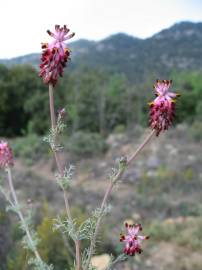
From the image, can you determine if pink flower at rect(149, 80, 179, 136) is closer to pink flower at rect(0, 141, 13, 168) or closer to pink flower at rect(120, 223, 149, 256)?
pink flower at rect(120, 223, 149, 256)

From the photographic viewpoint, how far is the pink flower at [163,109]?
→ 1441 mm

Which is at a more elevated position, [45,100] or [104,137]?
[45,100]

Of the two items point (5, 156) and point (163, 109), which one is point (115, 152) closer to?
point (5, 156)

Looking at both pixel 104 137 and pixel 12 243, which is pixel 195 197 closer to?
pixel 12 243

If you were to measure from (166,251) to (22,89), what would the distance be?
62.9 feet

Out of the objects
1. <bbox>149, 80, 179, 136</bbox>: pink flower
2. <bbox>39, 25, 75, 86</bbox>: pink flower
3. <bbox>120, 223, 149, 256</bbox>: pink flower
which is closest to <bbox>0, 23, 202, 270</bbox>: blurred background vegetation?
<bbox>120, 223, 149, 256</bbox>: pink flower

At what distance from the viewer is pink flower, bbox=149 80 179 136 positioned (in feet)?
4.73

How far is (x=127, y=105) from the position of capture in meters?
25.2

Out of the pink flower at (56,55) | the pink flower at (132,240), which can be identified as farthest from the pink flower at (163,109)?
the pink flower at (132,240)

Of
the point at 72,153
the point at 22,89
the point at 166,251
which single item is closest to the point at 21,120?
the point at 22,89

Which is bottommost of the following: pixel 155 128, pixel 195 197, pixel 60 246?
pixel 195 197

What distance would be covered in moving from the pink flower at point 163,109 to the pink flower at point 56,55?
28 centimetres

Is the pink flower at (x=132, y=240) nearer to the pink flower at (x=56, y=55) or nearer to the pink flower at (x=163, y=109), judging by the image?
the pink flower at (x=163, y=109)

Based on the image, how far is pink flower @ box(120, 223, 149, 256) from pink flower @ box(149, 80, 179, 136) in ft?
1.31
